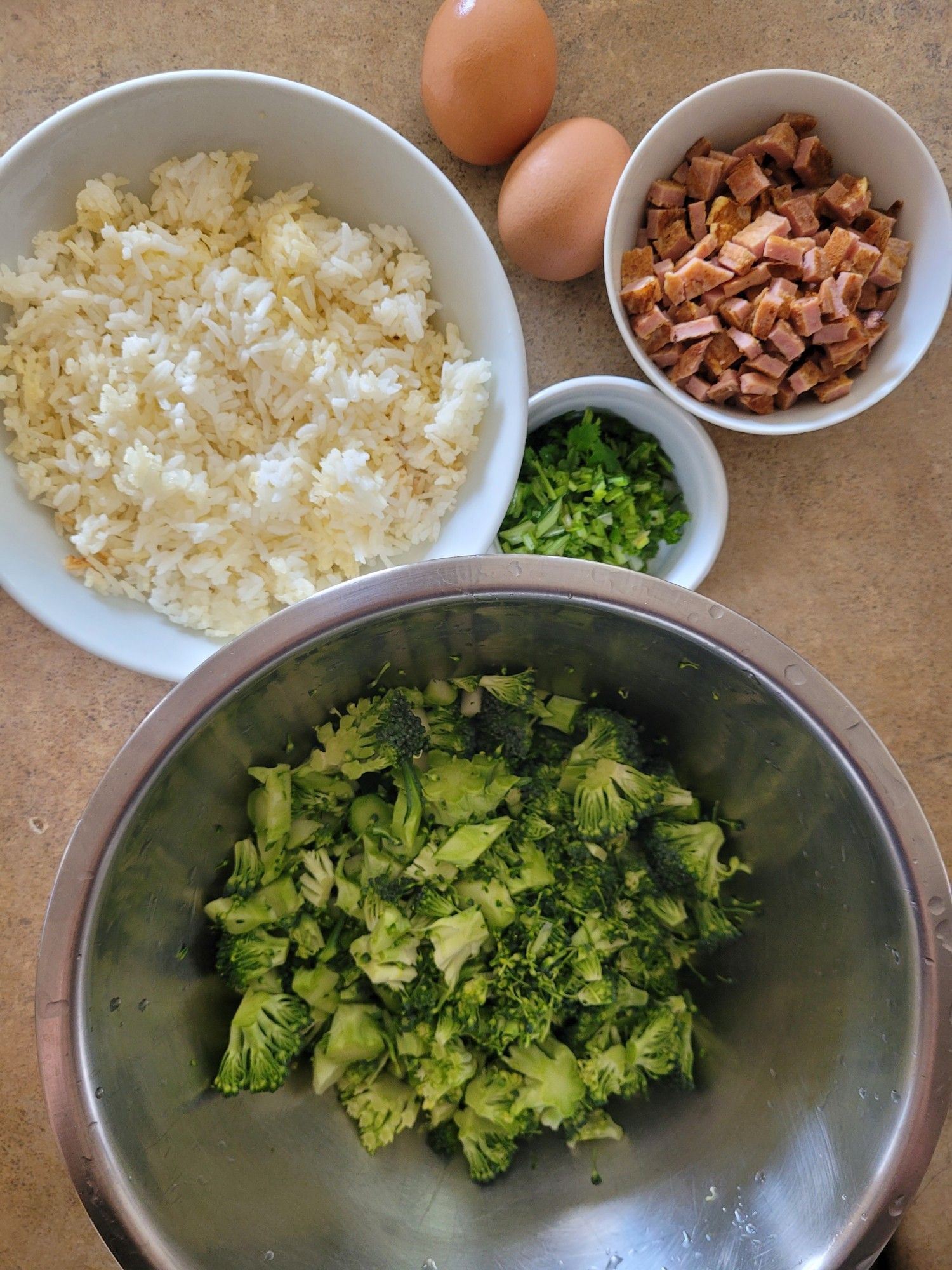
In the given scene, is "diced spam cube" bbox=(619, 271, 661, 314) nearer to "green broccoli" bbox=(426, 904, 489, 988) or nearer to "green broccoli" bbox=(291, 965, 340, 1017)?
"green broccoli" bbox=(426, 904, 489, 988)

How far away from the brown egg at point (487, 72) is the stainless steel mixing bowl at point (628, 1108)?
660 millimetres

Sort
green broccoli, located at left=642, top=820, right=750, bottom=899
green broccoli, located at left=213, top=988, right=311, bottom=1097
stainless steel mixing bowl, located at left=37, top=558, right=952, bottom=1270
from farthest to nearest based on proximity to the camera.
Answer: green broccoli, located at left=642, top=820, right=750, bottom=899, green broccoli, located at left=213, top=988, right=311, bottom=1097, stainless steel mixing bowl, located at left=37, top=558, right=952, bottom=1270

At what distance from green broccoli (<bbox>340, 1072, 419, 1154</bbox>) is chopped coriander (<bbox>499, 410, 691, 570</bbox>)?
2.61ft

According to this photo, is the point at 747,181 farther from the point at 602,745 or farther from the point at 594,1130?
the point at 594,1130

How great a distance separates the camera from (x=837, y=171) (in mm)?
1188

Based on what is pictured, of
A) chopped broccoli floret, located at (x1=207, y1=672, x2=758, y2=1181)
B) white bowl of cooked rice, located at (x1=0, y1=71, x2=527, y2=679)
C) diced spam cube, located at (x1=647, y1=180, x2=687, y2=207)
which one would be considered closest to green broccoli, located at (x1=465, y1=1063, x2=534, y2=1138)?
chopped broccoli floret, located at (x1=207, y1=672, x2=758, y2=1181)

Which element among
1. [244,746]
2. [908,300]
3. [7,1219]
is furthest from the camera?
[7,1219]

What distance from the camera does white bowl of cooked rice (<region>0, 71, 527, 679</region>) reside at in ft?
3.52

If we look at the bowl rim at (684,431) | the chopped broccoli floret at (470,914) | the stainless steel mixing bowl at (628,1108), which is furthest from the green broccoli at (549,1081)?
the bowl rim at (684,431)

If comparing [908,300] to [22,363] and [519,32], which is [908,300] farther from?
[22,363]

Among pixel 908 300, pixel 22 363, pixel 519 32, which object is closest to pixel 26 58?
pixel 22 363

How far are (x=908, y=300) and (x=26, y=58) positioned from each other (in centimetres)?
133

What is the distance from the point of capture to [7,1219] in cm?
131

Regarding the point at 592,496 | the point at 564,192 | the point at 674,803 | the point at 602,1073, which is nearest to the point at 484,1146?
the point at 602,1073
